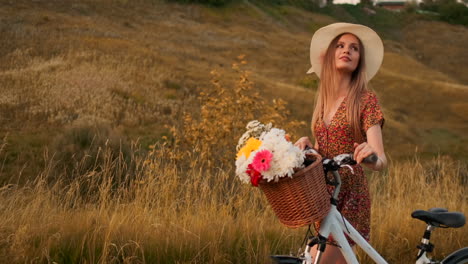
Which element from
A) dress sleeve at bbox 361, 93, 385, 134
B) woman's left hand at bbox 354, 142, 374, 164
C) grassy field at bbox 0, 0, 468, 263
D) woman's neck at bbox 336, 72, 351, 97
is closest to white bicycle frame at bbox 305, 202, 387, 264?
woman's left hand at bbox 354, 142, 374, 164

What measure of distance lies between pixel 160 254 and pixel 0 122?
17.0 meters

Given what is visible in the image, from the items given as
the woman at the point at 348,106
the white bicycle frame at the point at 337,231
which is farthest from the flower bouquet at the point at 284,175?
the woman at the point at 348,106

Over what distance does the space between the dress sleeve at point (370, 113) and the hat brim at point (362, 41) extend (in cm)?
29

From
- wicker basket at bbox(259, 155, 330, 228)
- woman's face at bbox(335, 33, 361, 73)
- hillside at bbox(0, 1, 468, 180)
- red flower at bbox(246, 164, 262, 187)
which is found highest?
woman's face at bbox(335, 33, 361, 73)

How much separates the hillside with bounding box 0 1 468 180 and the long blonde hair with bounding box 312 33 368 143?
6750mm

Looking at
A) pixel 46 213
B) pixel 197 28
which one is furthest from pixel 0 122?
pixel 197 28

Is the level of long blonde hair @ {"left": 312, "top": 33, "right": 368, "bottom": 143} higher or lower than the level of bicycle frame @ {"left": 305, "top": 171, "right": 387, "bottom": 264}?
higher

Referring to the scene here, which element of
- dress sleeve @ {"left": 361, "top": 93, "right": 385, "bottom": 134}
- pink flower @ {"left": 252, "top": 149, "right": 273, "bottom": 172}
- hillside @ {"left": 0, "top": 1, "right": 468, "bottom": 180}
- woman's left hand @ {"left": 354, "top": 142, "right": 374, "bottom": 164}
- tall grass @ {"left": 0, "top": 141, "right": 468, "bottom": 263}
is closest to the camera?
pink flower @ {"left": 252, "top": 149, "right": 273, "bottom": 172}

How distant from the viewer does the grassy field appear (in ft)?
15.5

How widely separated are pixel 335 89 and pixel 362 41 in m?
0.34

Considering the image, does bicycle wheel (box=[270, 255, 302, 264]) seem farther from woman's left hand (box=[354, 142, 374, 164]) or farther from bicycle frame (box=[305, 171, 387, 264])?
woman's left hand (box=[354, 142, 374, 164])

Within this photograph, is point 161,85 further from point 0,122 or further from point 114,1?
point 114,1

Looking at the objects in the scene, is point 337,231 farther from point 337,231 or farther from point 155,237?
point 155,237

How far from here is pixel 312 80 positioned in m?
41.2
